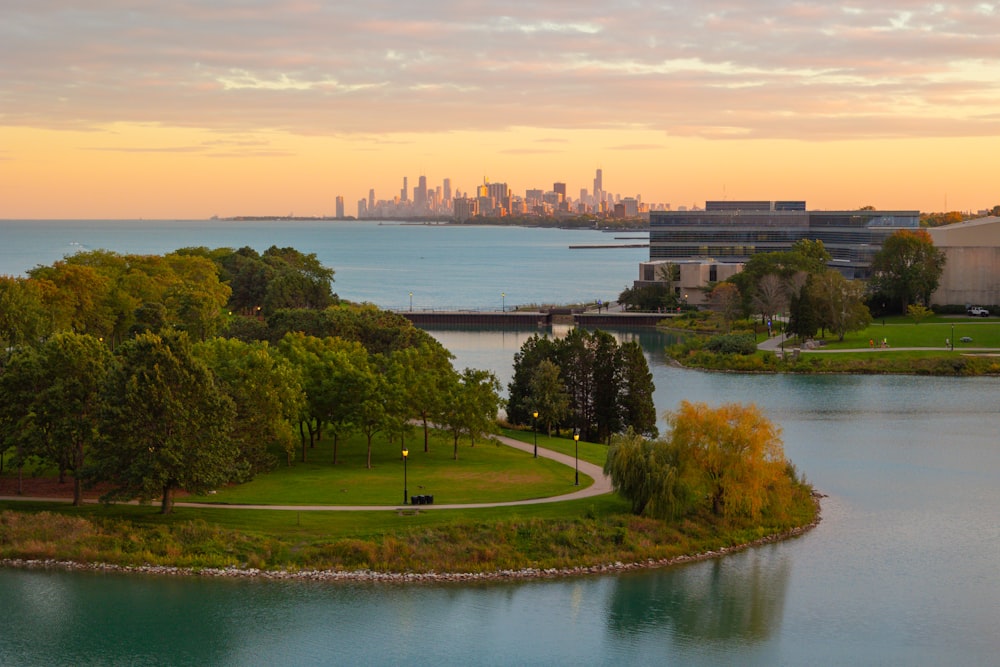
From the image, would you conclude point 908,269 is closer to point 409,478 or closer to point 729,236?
point 729,236

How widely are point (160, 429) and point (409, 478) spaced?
10.8m

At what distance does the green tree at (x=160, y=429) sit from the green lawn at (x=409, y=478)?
2.27 meters

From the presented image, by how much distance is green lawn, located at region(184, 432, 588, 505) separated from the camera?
163 feet

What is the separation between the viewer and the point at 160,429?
47.6 meters

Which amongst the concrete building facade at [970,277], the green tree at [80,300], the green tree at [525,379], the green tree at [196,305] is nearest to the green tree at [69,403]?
the green tree at [525,379]

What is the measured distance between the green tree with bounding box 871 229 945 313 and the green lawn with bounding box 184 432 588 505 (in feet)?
248

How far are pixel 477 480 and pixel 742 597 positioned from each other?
13644 millimetres

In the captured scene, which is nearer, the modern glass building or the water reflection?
the water reflection

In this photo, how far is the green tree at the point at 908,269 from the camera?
411 feet

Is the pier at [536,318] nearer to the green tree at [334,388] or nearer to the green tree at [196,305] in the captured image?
the green tree at [196,305]

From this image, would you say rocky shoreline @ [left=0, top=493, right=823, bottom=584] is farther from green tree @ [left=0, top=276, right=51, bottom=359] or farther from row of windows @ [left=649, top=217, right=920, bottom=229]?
row of windows @ [left=649, top=217, right=920, bottom=229]

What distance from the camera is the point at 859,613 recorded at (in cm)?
4153


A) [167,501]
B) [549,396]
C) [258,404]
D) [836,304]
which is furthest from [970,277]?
[167,501]

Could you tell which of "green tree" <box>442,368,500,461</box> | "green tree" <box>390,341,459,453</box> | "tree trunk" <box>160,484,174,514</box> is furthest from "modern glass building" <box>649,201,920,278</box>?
"tree trunk" <box>160,484,174,514</box>
